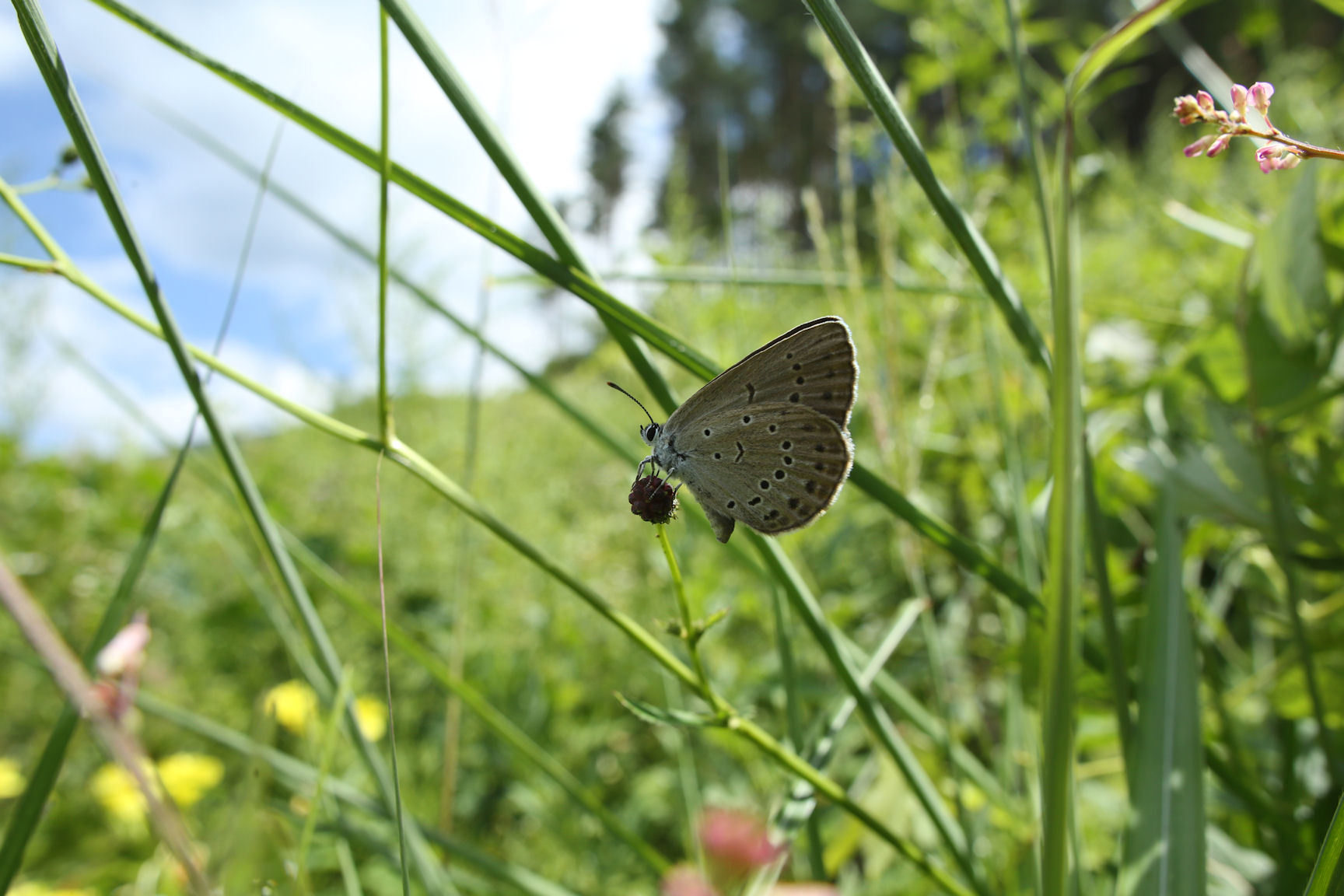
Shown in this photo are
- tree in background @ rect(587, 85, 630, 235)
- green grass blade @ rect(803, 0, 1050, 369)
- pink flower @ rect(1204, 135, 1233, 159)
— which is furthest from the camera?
tree in background @ rect(587, 85, 630, 235)

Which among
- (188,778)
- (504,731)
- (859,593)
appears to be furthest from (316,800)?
(188,778)

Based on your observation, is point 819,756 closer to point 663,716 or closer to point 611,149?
point 663,716

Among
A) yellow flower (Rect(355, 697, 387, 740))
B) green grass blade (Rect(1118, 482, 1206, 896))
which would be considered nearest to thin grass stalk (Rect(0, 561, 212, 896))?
green grass blade (Rect(1118, 482, 1206, 896))

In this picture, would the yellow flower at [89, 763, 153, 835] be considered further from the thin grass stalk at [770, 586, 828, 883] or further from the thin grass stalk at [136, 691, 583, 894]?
the thin grass stalk at [770, 586, 828, 883]

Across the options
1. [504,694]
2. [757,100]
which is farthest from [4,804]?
[757,100]

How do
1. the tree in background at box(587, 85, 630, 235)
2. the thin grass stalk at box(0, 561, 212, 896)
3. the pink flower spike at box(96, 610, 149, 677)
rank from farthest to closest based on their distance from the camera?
the tree in background at box(587, 85, 630, 235)
the pink flower spike at box(96, 610, 149, 677)
the thin grass stalk at box(0, 561, 212, 896)

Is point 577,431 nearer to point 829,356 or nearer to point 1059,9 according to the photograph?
point 829,356

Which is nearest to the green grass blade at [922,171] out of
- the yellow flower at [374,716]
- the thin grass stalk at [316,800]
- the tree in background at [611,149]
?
the thin grass stalk at [316,800]
